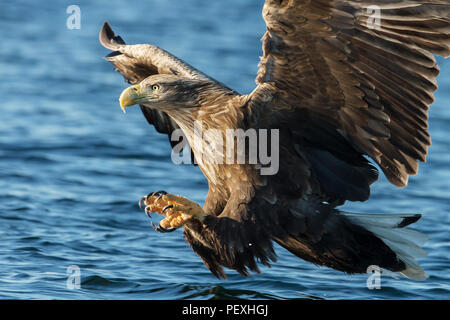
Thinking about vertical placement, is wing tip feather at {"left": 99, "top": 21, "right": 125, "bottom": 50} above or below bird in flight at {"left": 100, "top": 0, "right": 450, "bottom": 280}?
above

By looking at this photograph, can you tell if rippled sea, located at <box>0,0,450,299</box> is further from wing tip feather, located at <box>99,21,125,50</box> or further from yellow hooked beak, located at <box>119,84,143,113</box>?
wing tip feather, located at <box>99,21,125,50</box>

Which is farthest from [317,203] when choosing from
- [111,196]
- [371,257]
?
[111,196]

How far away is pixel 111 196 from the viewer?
8297mm

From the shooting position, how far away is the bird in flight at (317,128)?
4.86 m

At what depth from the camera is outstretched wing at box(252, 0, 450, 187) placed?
4777 millimetres

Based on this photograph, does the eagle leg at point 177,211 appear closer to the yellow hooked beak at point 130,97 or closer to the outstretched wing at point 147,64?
the yellow hooked beak at point 130,97

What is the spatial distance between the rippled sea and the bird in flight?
0.68 m

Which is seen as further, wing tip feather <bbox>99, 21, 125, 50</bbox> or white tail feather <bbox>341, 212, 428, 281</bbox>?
wing tip feather <bbox>99, 21, 125, 50</bbox>

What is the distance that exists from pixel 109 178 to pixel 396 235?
416 cm

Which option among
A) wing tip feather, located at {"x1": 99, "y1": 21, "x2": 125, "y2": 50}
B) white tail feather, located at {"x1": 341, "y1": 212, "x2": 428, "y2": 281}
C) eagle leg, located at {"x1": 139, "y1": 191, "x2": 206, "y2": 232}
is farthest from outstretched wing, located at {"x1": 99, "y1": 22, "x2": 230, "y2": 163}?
white tail feather, located at {"x1": 341, "y1": 212, "x2": 428, "y2": 281}

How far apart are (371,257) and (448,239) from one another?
7.31ft

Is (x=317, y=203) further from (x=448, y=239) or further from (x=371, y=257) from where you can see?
(x=448, y=239)

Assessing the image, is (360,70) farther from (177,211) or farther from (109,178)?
(109,178)

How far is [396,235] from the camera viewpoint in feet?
18.0
